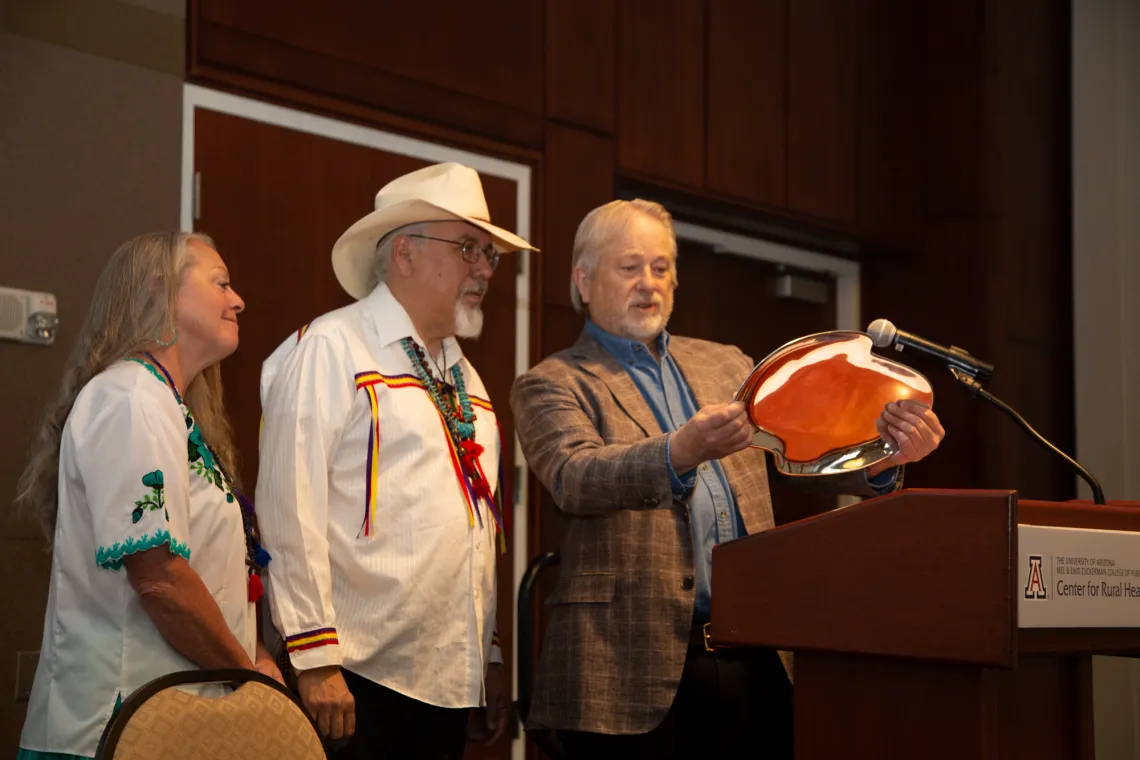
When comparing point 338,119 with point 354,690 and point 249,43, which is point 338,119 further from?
point 354,690

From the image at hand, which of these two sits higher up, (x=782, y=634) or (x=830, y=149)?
(x=830, y=149)

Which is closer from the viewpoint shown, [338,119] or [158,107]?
[158,107]

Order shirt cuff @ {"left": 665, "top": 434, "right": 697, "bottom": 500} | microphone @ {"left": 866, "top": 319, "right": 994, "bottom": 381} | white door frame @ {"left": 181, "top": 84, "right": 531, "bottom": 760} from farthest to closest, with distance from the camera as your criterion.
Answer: white door frame @ {"left": 181, "top": 84, "right": 531, "bottom": 760} < shirt cuff @ {"left": 665, "top": 434, "right": 697, "bottom": 500} < microphone @ {"left": 866, "top": 319, "right": 994, "bottom": 381}

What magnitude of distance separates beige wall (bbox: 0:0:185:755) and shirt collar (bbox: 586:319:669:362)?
105 cm

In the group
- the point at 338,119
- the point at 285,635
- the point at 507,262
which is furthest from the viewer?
the point at 507,262

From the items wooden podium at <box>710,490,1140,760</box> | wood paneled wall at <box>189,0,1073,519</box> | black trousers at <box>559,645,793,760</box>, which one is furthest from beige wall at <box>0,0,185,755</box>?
wooden podium at <box>710,490,1140,760</box>

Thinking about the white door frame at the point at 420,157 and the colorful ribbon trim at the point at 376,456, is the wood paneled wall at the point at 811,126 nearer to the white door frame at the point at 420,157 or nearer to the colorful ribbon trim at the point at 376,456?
the white door frame at the point at 420,157

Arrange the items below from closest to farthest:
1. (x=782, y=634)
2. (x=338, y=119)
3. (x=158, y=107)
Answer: (x=782, y=634)
(x=158, y=107)
(x=338, y=119)

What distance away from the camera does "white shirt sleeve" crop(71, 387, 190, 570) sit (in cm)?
197

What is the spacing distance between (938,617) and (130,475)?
123cm

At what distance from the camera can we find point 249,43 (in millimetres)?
3168

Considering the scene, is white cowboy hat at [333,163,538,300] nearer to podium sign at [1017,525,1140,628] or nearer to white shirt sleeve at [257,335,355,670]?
white shirt sleeve at [257,335,355,670]

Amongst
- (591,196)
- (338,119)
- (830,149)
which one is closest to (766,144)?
(830,149)

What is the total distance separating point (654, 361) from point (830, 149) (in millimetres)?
2581
